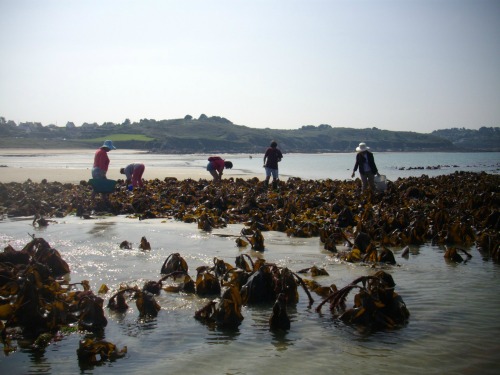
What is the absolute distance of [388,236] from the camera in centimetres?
697

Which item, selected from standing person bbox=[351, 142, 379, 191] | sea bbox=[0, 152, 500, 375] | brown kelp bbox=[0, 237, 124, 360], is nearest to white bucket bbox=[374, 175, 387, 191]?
standing person bbox=[351, 142, 379, 191]

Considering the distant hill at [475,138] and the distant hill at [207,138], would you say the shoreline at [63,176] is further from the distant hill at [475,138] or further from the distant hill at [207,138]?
the distant hill at [475,138]

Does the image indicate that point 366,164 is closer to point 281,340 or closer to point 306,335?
point 306,335

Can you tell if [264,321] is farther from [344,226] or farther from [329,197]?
[329,197]

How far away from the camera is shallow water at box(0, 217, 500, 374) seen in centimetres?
298

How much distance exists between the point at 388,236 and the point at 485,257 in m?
1.39

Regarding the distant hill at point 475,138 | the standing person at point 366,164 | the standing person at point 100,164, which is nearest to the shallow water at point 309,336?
the standing person at point 100,164

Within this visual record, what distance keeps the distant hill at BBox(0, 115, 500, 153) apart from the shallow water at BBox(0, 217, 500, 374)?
7314 cm

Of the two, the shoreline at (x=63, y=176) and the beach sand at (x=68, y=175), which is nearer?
the shoreline at (x=63, y=176)

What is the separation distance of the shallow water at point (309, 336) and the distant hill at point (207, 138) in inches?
2879

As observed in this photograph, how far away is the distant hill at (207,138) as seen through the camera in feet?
289

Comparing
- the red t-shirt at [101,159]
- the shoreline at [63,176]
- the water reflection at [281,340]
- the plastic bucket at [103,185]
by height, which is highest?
the red t-shirt at [101,159]

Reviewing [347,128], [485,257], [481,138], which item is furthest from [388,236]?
[481,138]

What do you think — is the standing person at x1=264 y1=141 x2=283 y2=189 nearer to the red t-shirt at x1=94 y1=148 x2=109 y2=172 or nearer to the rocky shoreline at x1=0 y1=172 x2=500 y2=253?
the rocky shoreline at x1=0 y1=172 x2=500 y2=253
